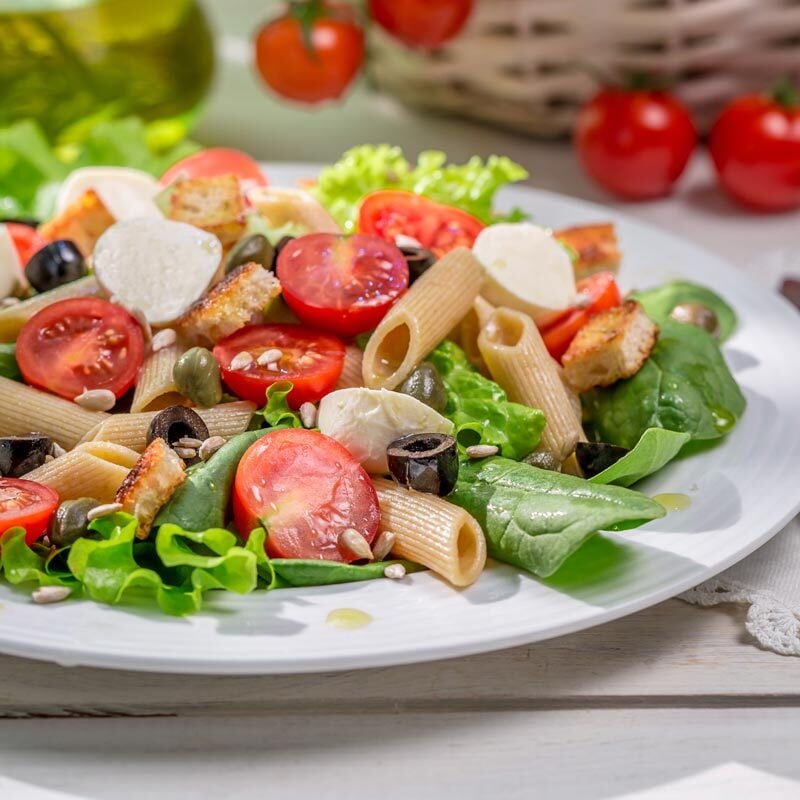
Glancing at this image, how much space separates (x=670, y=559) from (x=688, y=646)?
196 millimetres

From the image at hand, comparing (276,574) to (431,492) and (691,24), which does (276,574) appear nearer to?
(431,492)

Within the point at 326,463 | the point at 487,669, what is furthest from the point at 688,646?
the point at 326,463

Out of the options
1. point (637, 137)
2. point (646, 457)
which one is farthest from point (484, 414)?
point (637, 137)

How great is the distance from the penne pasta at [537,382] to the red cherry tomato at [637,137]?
75.9 inches

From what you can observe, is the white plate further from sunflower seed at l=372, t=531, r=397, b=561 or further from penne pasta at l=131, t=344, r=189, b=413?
penne pasta at l=131, t=344, r=189, b=413

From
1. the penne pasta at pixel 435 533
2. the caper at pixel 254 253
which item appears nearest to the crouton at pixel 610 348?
the penne pasta at pixel 435 533

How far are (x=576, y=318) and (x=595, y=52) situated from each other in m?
2.02

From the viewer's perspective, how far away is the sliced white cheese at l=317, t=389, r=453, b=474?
244 cm

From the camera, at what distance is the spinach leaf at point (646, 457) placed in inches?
95.9

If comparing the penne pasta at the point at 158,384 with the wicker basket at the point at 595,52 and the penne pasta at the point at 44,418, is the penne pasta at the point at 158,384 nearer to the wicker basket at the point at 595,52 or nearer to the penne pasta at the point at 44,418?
the penne pasta at the point at 44,418

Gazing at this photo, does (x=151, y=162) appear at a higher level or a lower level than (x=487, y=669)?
higher

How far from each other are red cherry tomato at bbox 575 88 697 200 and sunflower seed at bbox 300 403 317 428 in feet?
7.80

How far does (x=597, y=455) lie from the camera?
254 centimetres

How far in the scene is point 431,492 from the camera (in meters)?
2.37
